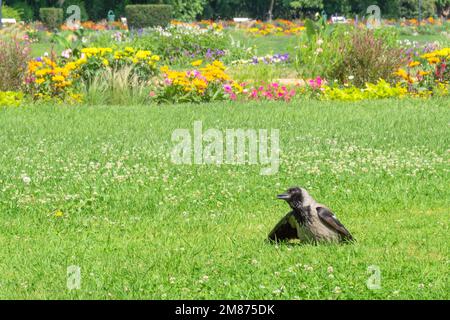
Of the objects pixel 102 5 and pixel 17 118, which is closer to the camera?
pixel 17 118

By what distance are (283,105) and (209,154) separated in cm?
467

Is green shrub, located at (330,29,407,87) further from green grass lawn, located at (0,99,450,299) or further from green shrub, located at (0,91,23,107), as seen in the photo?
green shrub, located at (0,91,23,107)

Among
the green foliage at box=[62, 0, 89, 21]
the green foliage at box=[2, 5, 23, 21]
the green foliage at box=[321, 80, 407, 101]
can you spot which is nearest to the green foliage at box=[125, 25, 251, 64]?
the green foliage at box=[321, 80, 407, 101]

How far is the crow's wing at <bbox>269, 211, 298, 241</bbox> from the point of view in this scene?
23.1ft

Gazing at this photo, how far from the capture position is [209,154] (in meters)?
10.9

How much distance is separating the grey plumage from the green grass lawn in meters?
0.12

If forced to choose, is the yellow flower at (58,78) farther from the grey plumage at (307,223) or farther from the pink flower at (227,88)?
the grey plumage at (307,223)

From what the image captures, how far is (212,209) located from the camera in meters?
8.48

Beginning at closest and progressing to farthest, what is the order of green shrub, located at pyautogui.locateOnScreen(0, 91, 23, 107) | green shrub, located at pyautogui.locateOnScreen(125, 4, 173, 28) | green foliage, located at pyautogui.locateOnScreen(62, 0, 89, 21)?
green shrub, located at pyautogui.locateOnScreen(0, 91, 23, 107) → green shrub, located at pyautogui.locateOnScreen(125, 4, 173, 28) → green foliage, located at pyautogui.locateOnScreen(62, 0, 89, 21)

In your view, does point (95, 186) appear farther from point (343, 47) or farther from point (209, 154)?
point (343, 47)

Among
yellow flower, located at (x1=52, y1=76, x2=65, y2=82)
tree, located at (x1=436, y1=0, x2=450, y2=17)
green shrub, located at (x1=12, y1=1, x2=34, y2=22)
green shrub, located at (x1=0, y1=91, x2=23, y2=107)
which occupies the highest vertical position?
yellow flower, located at (x1=52, y1=76, x2=65, y2=82)
